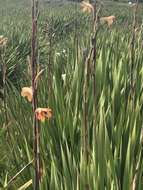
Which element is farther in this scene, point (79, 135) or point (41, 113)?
point (79, 135)

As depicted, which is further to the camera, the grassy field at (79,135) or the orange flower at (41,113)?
the grassy field at (79,135)

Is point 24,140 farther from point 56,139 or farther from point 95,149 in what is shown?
point 95,149

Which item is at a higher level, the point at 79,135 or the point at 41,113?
the point at 41,113

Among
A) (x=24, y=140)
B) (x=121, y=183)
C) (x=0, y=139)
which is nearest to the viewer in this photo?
(x=121, y=183)

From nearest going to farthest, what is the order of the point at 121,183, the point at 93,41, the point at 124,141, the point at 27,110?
the point at 93,41
the point at 121,183
the point at 124,141
the point at 27,110

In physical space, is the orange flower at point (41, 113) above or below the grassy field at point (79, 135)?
above

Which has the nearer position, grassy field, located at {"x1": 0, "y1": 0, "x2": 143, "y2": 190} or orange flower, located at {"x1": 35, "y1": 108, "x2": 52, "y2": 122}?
orange flower, located at {"x1": 35, "y1": 108, "x2": 52, "y2": 122}

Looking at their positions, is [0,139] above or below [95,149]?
below

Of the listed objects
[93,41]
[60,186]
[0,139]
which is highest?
[93,41]

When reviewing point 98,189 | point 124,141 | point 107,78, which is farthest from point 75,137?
point 107,78

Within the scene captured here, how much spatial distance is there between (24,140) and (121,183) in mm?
716

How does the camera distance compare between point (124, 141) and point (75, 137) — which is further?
point (75, 137)

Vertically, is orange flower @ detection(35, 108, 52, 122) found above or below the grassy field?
above

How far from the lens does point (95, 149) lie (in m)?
2.06
